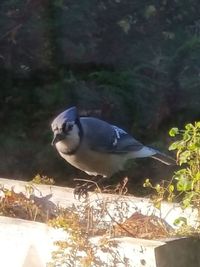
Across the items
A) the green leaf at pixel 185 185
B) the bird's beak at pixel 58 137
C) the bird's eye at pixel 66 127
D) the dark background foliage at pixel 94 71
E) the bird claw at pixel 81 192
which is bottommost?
the green leaf at pixel 185 185

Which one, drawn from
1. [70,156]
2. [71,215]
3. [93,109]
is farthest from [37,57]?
[71,215]

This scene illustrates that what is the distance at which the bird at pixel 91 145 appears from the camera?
413 centimetres

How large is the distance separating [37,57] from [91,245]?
2.94 m

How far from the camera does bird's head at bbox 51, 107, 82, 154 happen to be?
405 centimetres

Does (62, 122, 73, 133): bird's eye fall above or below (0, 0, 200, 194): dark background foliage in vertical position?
below

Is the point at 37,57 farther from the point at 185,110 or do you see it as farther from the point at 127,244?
the point at 127,244

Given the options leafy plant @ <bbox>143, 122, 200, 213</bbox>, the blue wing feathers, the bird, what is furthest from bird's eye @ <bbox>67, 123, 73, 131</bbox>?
leafy plant @ <bbox>143, 122, 200, 213</bbox>

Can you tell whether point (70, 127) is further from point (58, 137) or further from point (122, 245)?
point (122, 245)

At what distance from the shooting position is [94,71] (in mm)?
5609

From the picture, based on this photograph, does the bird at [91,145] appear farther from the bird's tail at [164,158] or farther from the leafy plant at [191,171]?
the leafy plant at [191,171]

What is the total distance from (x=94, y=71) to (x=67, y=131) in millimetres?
1550

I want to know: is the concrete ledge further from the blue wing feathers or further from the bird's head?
the blue wing feathers

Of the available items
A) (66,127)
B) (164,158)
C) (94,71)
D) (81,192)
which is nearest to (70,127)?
(66,127)

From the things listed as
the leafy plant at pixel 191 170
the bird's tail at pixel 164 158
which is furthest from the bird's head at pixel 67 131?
the leafy plant at pixel 191 170
